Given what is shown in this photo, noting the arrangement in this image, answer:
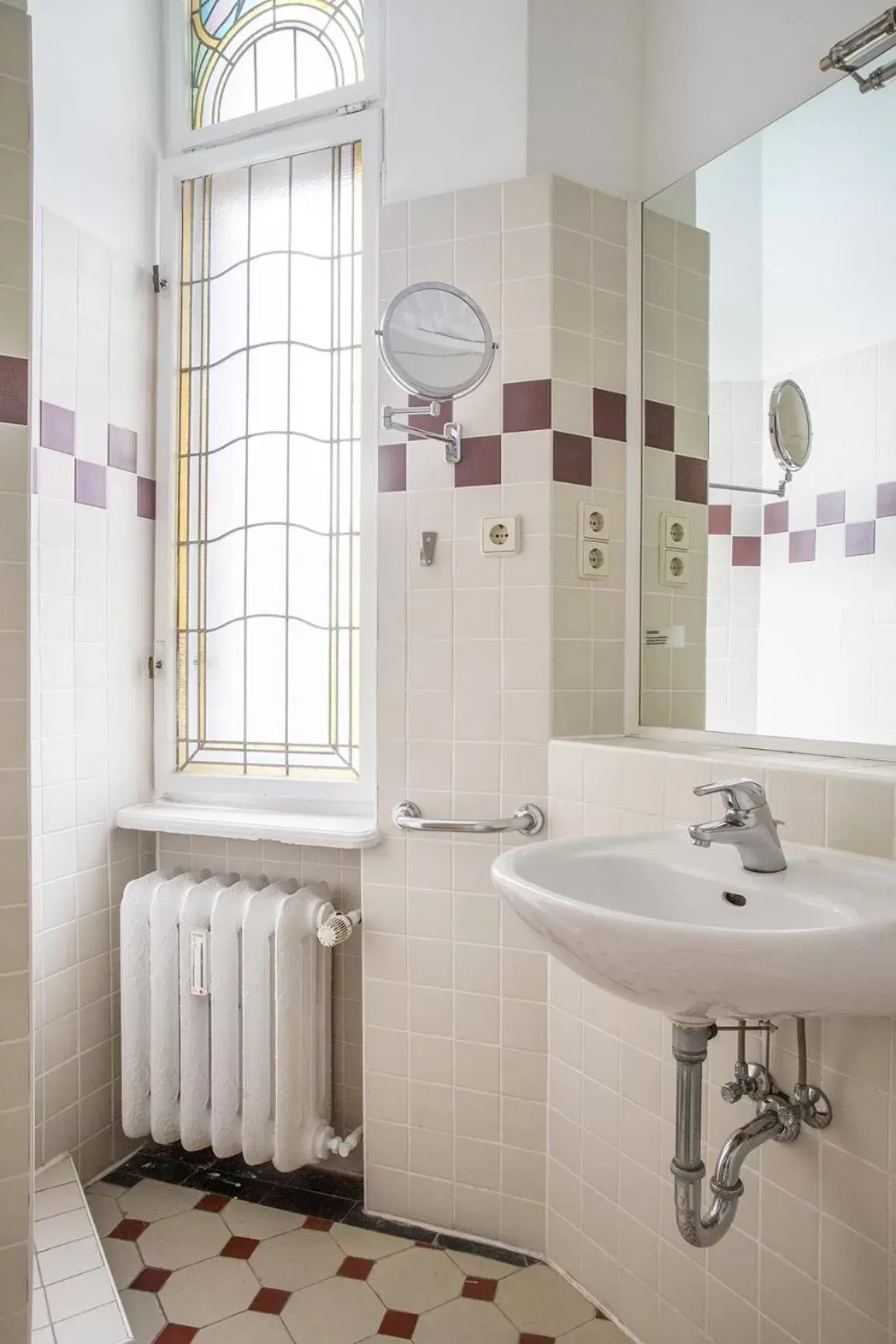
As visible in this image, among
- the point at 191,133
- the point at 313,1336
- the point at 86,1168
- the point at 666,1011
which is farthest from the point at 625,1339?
the point at 191,133

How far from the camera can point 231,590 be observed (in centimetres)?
203

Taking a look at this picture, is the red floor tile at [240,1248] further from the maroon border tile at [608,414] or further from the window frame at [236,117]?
the window frame at [236,117]

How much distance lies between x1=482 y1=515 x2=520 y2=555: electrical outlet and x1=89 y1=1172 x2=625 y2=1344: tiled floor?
1394 mm

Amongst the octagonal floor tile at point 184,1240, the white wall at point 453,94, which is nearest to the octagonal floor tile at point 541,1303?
the octagonal floor tile at point 184,1240

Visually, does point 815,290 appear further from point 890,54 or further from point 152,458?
point 152,458

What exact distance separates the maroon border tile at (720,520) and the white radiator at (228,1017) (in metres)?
1.09

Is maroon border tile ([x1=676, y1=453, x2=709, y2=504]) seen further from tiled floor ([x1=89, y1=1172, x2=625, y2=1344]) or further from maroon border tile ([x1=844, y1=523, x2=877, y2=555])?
tiled floor ([x1=89, y1=1172, x2=625, y2=1344])

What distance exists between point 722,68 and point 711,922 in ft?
5.17

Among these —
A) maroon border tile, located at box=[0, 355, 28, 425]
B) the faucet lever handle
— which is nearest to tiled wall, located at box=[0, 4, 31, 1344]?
maroon border tile, located at box=[0, 355, 28, 425]

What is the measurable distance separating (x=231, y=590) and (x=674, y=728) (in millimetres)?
1098

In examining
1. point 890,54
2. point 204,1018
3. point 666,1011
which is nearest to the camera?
point 666,1011

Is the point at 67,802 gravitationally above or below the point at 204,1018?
above

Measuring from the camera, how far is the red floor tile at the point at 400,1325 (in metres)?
1.45

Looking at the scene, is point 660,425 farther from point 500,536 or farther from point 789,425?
point 500,536
